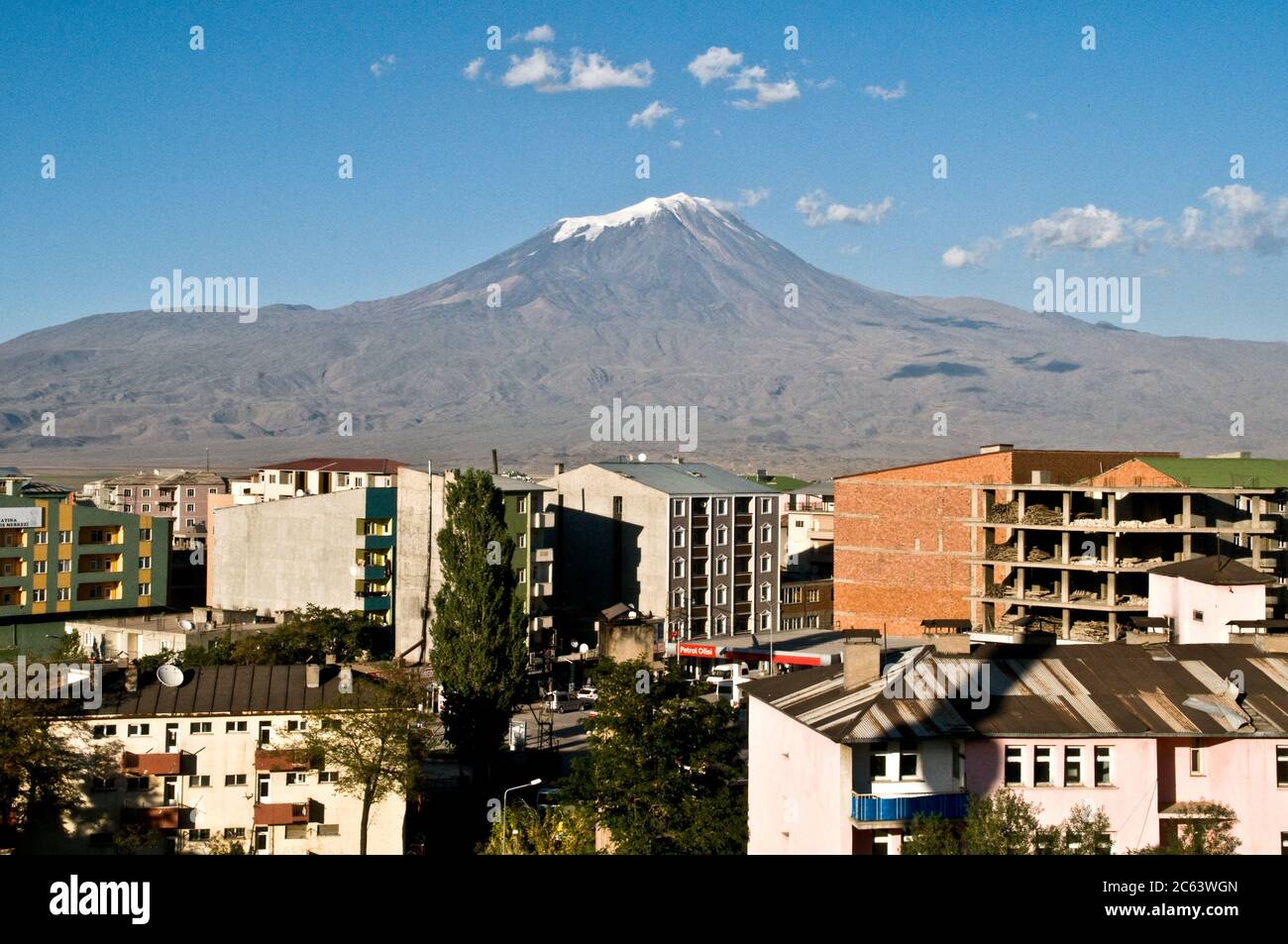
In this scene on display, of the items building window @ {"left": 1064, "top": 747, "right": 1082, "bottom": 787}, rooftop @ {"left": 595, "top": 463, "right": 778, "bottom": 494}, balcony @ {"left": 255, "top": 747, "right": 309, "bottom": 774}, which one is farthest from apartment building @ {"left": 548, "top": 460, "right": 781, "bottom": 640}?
building window @ {"left": 1064, "top": 747, "right": 1082, "bottom": 787}

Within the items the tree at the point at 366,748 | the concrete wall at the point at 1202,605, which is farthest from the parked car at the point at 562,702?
the concrete wall at the point at 1202,605

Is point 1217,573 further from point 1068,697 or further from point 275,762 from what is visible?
point 275,762

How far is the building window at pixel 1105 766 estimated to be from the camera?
69.5 feet

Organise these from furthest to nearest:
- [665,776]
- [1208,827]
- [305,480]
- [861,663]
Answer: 1. [305,480]
2. [665,776]
3. [861,663]
4. [1208,827]

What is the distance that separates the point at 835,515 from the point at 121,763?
146 feet

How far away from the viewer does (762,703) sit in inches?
976

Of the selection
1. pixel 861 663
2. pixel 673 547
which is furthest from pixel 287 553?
pixel 861 663

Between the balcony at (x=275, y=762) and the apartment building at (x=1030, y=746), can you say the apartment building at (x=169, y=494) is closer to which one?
the balcony at (x=275, y=762)

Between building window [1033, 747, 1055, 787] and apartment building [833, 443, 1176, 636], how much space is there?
38.8 meters

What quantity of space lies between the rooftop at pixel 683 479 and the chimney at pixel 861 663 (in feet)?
148

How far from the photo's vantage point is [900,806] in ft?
65.8

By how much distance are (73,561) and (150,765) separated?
38.8m
